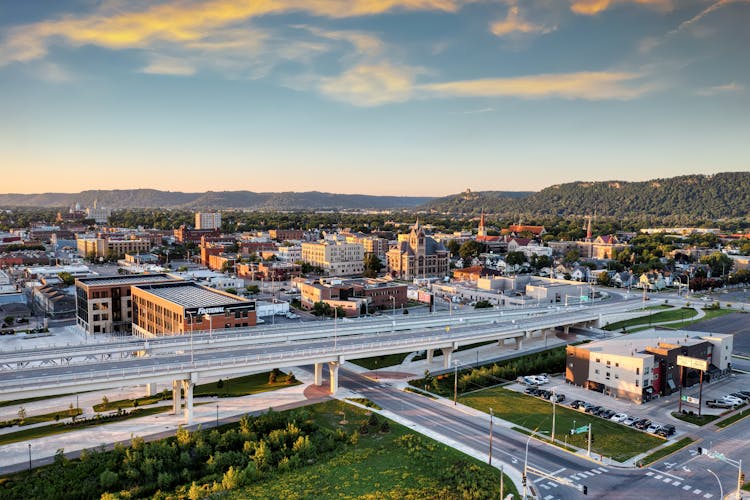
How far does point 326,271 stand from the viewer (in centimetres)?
16112

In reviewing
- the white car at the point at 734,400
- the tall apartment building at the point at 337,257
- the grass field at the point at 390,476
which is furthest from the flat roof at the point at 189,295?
the tall apartment building at the point at 337,257

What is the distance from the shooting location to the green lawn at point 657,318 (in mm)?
95125

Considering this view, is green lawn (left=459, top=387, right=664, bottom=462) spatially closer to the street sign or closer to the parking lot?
the parking lot

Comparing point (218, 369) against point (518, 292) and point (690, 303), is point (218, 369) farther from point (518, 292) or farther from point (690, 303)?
point (690, 303)

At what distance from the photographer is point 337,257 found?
16362 centimetres

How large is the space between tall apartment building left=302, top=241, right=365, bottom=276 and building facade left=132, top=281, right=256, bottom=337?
244 ft

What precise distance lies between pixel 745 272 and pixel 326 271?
111 m

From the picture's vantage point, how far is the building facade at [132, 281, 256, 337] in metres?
72.4

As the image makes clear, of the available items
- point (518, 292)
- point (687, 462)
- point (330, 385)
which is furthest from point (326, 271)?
point (687, 462)

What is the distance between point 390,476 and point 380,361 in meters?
31.7

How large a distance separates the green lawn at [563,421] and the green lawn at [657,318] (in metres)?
42.8

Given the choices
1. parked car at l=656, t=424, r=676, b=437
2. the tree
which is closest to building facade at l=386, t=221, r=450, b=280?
the tree

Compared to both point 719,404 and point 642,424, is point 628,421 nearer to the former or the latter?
point 642,424

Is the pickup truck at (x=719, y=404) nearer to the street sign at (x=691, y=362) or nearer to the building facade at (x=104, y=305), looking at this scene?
the street sign at (x=691, y=362)
